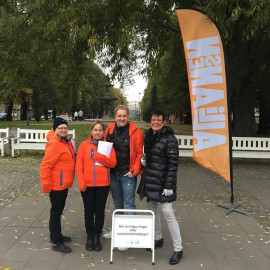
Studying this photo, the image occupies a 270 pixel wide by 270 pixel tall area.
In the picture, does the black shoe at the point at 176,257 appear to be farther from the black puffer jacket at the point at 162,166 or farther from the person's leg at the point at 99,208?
the person's leg at the point at 99,208

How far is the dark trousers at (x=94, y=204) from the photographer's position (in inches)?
151

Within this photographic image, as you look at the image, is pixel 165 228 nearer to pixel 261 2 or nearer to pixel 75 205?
pixel 75 205

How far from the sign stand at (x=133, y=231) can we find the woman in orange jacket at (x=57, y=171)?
716 millimetres

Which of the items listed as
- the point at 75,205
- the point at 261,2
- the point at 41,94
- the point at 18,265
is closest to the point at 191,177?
the point at 75,205

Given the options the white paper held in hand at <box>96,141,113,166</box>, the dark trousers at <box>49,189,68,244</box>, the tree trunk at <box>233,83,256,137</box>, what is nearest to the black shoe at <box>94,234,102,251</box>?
the dark trousers at <box>49,189,68,244</box>

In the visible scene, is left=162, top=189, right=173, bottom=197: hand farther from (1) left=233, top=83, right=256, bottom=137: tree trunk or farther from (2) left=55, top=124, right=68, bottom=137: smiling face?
(1) left=233, top=83, right=256, bottom=137: tree trunk

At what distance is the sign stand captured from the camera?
3.50 meters

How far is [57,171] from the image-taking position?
3.74 metres

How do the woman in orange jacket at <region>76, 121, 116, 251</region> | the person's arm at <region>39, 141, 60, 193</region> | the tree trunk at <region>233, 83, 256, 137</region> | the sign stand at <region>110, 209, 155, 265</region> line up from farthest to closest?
1. the tree trunk at <region>233, 83, 256, 137</region>
2. the woman in orange jacket at <region>76, 121, 116, 251</region>
3. the person's arm at <region>39, 141, 60, 193</region>
4. the sign stand at <region>110, 209, 155, 265</region>

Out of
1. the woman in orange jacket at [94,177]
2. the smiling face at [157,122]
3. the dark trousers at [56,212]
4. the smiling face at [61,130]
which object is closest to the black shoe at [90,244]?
the woman in orange jacket at [94,177]

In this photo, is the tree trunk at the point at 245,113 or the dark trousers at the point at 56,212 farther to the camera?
the tree trunk at the point at 245,113

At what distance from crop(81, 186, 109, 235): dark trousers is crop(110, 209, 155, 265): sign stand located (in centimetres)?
40

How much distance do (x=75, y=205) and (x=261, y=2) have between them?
210 inches

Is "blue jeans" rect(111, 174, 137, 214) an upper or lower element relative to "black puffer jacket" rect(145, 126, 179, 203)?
lower
